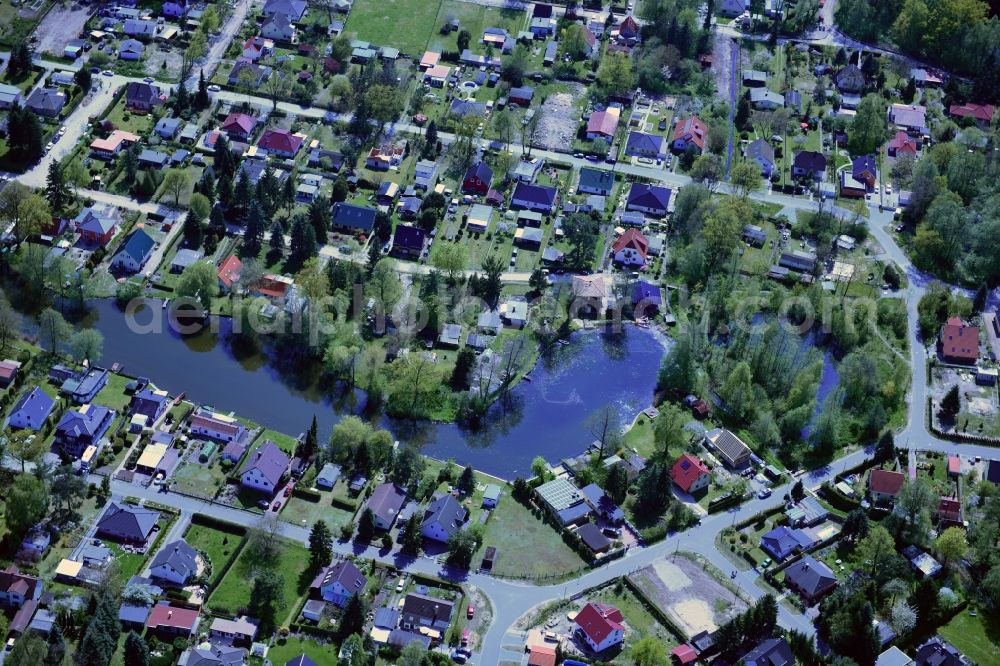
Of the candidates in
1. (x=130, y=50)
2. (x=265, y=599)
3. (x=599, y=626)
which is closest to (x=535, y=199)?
(x=130, y=50)

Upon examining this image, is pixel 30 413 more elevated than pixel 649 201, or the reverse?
pixel 649 201

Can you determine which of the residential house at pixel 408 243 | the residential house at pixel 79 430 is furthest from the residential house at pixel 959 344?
the residential house at pixel 79 430

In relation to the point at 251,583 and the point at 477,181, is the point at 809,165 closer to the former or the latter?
the point at 477,181

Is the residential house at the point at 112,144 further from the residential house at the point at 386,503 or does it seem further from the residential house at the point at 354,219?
the residential house at the point at 386,503

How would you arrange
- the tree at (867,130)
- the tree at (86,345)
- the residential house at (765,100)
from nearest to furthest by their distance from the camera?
the tree at (86,345) < the tree at (867,130) < the residential house at (765,100)

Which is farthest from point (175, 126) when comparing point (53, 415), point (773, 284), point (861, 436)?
point (861, 436)

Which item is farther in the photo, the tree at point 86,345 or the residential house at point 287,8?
the residential house at point 287,8

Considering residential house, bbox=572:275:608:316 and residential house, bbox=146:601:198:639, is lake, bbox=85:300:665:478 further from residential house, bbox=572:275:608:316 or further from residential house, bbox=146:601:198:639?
residential house, bbox=146:601:198:639
